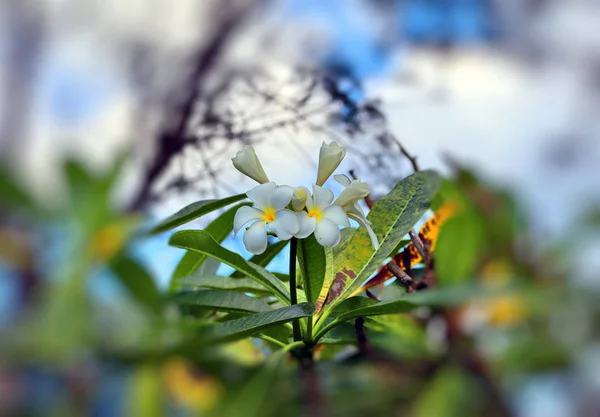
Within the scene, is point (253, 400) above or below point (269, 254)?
above

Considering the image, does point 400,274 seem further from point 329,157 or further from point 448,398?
point 448,398

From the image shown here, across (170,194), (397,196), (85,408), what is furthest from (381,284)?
(85,408)

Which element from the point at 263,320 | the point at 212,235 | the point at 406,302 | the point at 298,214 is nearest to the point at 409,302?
the point at 406,302

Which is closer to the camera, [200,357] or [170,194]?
[200,357]

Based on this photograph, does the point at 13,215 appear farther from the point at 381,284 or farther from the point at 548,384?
the point at 381,284

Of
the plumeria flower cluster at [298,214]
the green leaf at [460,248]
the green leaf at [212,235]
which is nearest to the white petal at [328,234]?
the plumeria flower cluster at [298,214]

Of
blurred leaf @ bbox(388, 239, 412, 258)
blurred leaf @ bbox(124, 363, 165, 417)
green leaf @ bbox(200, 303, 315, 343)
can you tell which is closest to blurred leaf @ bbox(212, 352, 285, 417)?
blurred leaf @ bbox(124, 363, 165, 417)
